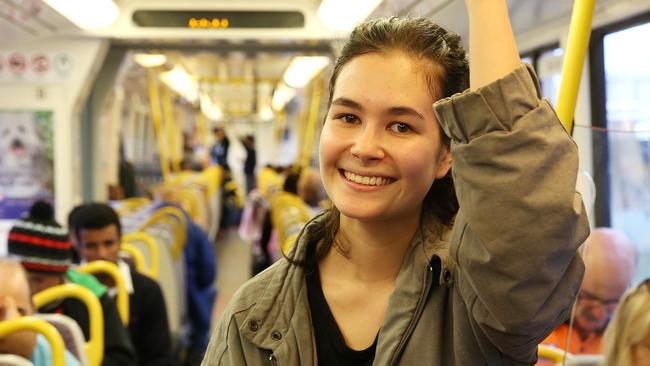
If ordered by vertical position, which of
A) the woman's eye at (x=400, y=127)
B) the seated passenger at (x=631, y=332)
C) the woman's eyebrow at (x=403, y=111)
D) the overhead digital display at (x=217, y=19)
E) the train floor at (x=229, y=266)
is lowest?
the train floor at (x=229, y=266)

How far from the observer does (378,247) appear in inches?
47.3

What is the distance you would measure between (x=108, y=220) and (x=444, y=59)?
307 cm

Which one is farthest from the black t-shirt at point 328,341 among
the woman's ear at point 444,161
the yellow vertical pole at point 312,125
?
the yellow vertical pole at point 312,125

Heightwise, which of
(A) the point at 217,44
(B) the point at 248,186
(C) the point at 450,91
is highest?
(A) the point at 217,44

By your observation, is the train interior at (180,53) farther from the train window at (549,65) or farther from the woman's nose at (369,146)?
the woman's nose at (369,146)

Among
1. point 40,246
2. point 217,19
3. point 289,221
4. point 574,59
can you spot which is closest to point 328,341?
point 574,59

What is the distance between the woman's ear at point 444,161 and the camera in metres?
1.15

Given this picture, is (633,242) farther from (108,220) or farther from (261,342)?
(108,220)

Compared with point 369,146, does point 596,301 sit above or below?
below

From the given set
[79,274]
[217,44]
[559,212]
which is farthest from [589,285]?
[217,44]

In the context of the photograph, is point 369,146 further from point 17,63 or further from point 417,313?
point 17,63

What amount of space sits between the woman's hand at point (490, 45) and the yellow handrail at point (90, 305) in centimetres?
226

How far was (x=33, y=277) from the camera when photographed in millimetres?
3137

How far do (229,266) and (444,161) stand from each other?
417 inches
